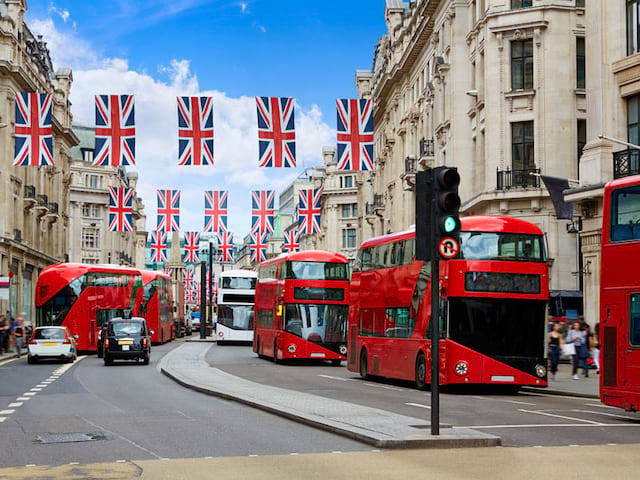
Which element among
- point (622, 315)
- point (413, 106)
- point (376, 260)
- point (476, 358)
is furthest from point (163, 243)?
point (622, 315)

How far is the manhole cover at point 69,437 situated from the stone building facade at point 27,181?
50.4 metres

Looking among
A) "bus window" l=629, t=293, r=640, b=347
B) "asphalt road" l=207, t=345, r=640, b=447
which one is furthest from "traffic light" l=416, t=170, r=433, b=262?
"bus window" l=629, t=293, r=640, b=347

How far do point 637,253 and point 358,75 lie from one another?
73518mm

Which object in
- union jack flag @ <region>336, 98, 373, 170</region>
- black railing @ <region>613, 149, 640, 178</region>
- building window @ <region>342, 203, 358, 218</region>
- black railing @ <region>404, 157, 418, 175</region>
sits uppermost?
building window @ <region>342, 203, 358, 218</region>

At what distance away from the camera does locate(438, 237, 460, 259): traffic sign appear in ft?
46.3

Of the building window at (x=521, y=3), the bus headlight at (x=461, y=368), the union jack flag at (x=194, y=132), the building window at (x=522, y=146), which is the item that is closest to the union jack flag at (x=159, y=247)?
the building window at (x=522, y=146)

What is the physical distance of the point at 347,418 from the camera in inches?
653

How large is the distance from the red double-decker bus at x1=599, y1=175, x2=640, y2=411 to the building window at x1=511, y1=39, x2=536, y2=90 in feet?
87.3

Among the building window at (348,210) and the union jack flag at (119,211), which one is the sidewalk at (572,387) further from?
the building window at (348,210)

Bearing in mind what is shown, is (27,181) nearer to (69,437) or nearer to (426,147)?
(426,147)

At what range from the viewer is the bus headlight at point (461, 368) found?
2517 cm

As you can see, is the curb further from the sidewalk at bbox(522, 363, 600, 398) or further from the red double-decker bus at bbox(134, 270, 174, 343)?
the red double-decker bus at bbox(134, 270, 174, 343)

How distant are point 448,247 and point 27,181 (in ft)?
216

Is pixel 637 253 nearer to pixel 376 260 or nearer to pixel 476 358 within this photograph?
pixel 476 358
